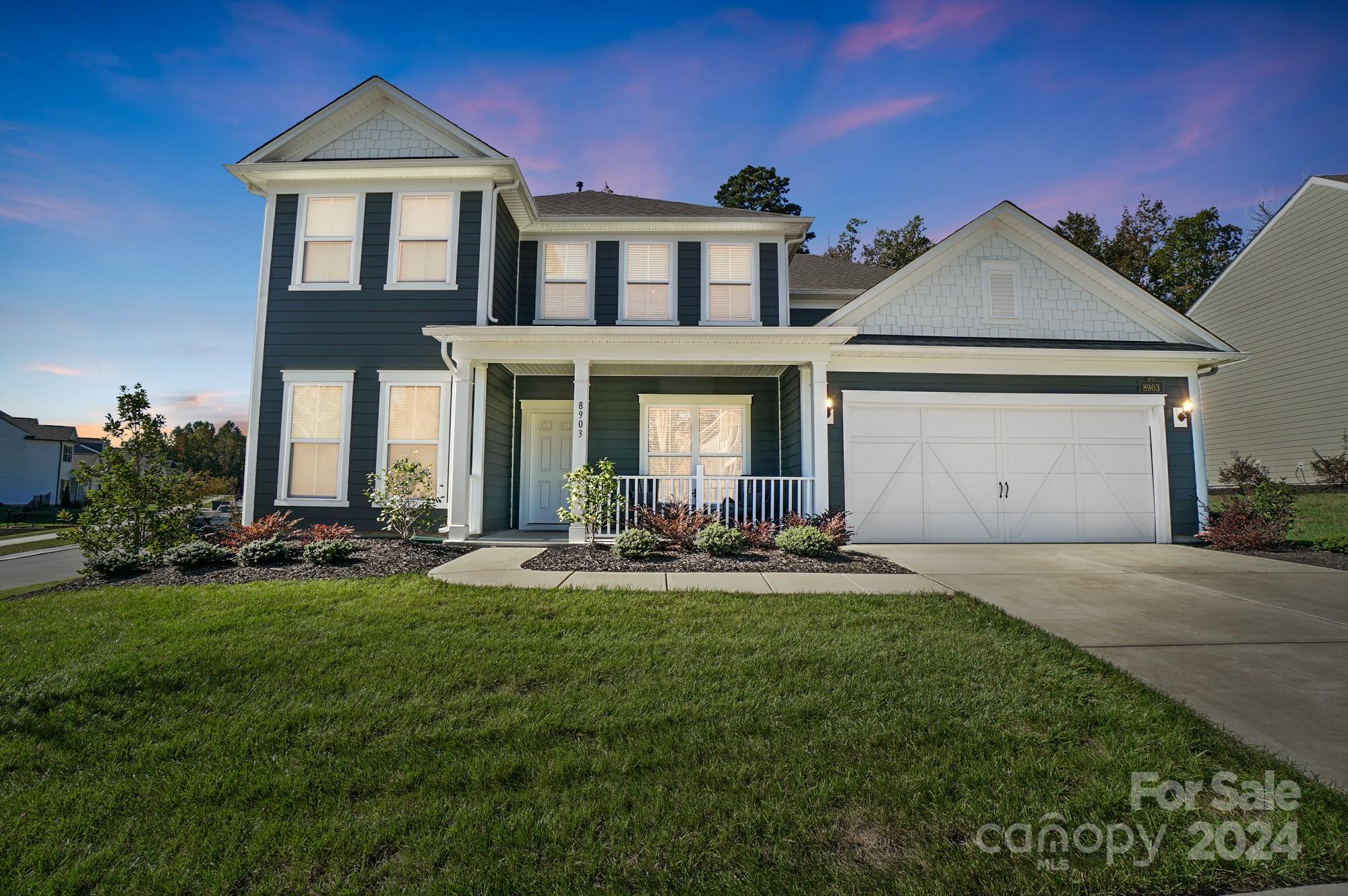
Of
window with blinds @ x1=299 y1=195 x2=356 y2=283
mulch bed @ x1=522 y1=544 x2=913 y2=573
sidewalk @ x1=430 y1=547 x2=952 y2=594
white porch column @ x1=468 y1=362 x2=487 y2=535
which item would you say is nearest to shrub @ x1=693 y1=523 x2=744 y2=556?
mulch bed @ x1=522 y1=544 x2=913 y2=573

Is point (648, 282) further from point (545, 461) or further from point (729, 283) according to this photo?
point (545, 461)

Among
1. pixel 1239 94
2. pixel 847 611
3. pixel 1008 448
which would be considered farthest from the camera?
pixel 1239 94

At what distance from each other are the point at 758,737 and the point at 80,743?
337cm

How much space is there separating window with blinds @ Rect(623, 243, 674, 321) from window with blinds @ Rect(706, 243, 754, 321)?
771 millimetres

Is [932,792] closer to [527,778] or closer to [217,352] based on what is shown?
[527,778]

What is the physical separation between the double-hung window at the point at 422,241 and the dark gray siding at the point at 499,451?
1.99 metres

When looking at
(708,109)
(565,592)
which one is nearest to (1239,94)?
(708,109)

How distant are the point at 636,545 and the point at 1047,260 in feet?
29.6

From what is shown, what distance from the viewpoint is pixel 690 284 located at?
1098 centimetres

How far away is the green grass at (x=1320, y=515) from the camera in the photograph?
10477 millimetres

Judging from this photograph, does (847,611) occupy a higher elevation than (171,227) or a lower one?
lower

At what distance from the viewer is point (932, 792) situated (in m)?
2.32

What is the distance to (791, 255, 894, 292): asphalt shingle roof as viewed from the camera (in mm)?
12164

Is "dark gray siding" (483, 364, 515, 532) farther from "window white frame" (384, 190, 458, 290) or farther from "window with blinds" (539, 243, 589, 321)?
"window white frame" (384, 190, 458, 290)
